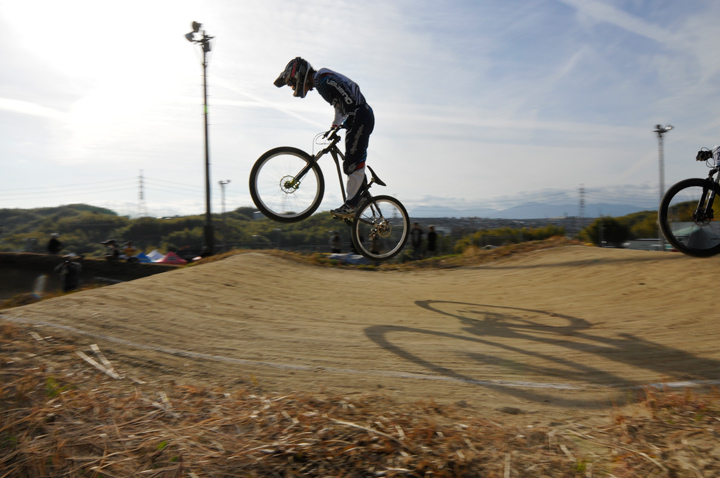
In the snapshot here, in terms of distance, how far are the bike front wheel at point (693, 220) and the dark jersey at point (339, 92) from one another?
16.6 feet

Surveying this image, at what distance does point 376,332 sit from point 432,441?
275 centimetres

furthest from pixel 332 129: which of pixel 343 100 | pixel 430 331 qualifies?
pixel 430 331

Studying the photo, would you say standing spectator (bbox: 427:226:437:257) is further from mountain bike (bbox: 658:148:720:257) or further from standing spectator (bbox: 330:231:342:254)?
mountain bike (bbox: 658:148:720:257)

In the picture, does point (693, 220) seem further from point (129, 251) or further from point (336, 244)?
point (129, 251)

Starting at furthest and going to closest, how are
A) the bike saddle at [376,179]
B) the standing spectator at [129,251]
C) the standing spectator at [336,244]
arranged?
1. the standing spectator at [129,251]
2. the standing spectator at [336,244]
3. the bike saddle at [376,179]

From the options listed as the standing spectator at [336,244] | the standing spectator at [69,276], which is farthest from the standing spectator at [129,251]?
the standing spectator at [336,244]

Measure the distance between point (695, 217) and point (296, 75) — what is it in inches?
258

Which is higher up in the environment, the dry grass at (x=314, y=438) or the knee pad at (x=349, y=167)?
the knee pad at (x=349, y=167)

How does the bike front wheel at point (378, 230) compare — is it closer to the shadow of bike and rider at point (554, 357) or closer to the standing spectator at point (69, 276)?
the shadow of bike and rider at point (554, 357)

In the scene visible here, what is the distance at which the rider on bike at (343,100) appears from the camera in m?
6.38

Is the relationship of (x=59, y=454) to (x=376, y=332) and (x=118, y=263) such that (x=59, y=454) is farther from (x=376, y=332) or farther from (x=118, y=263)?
(x=118, y=263)

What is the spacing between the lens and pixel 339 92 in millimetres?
6367

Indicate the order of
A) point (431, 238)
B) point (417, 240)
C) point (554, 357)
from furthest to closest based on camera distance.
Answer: point (431, 238), point (417, 240), point (554, 357)

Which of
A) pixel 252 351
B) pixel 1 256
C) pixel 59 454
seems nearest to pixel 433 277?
pixel 252 351
